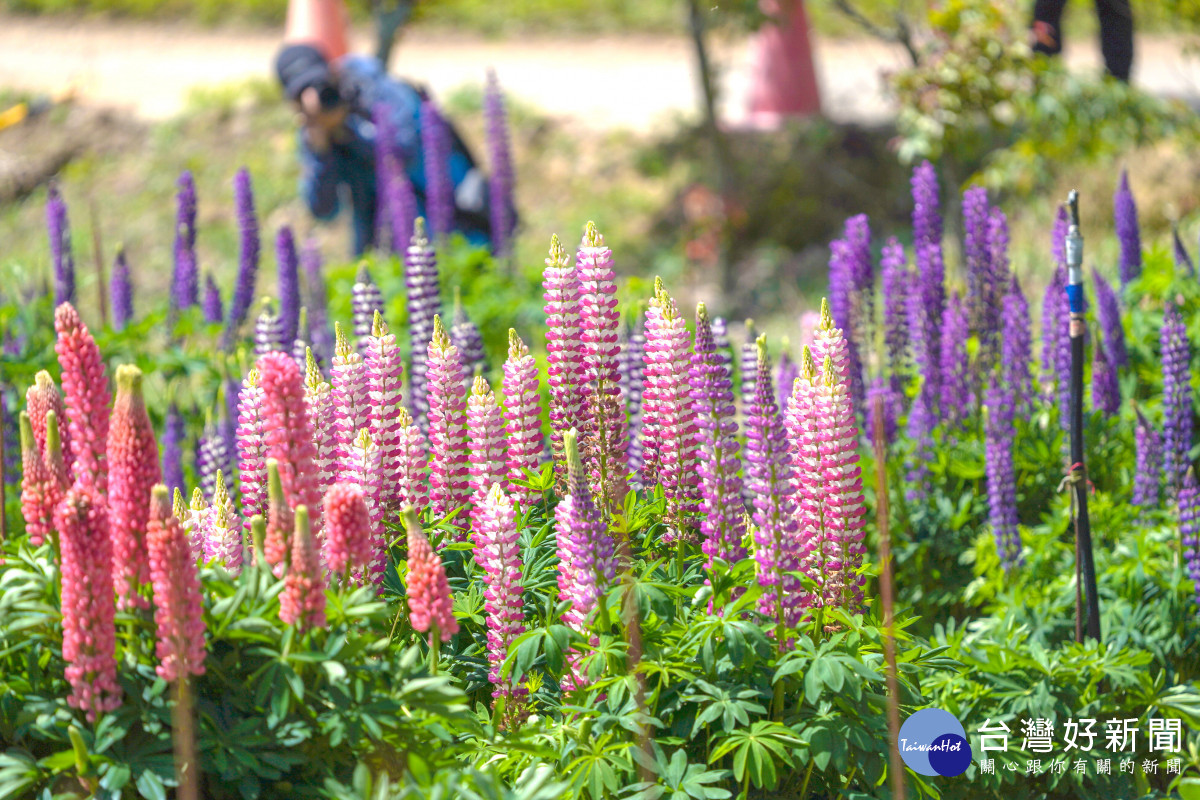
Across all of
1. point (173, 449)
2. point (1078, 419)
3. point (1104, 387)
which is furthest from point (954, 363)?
point (173, 449)

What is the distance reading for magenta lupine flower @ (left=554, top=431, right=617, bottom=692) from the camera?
253 cm

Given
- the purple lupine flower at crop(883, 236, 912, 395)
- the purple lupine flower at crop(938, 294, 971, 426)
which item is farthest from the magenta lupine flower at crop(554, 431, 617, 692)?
the purple lupine flower at crop(883, 236, 912, 395)

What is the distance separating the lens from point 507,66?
1598 centimetres

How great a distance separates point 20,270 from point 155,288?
6802 mm

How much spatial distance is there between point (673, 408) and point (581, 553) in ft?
1.68

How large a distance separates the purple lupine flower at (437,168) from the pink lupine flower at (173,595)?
4787 millimetres

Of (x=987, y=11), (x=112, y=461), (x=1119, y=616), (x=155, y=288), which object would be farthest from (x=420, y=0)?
(x=112, y=461)

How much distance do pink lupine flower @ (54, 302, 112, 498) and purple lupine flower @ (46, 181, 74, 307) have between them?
123 inches

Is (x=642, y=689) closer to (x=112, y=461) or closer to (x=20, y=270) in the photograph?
(x=112, y=461)

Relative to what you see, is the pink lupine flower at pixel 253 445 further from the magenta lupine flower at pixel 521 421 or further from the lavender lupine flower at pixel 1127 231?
the lavender lupine flower at pixel 1127 231

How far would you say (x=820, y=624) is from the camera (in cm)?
277

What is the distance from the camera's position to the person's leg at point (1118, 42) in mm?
7984

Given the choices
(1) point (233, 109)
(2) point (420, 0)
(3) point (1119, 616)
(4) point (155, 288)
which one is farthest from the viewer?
(1) point (233, 109)

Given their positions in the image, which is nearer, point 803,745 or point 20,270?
point 803,745
